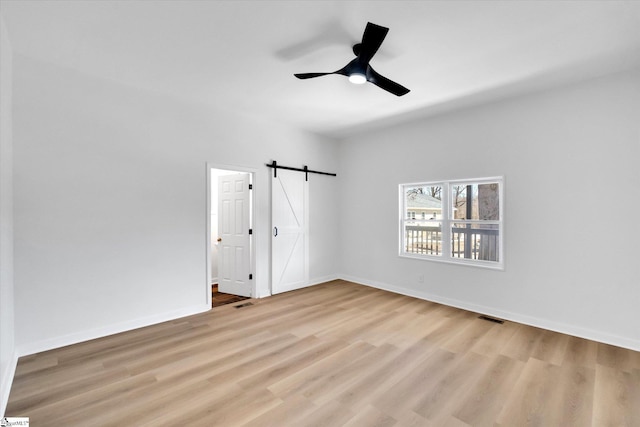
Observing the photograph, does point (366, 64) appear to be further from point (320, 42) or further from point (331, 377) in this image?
point (331, 377)

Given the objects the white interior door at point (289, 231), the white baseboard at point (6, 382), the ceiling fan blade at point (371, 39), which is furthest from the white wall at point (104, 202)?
the ceiling fan blade at point (371, 39)

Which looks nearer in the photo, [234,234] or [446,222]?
[446,222]

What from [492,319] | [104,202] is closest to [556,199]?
[492,319]

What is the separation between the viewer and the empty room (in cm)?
A: 228

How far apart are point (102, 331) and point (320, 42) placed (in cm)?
387

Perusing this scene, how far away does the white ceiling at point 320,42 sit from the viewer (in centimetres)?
223

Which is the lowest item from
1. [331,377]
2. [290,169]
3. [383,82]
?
[331,377]

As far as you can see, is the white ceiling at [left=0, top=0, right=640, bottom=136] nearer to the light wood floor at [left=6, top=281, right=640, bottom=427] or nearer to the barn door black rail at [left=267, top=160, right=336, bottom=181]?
the barn door black rail at [left=267, top=160, right=336, bottom=181]

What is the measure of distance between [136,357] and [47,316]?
108 cm

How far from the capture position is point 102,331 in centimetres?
338

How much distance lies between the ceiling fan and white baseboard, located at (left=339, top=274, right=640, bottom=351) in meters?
3.20

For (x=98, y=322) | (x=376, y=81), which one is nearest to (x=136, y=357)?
(x=98, y=322)

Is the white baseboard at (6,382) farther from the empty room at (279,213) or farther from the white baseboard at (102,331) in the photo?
the white baseboard at (102,331)

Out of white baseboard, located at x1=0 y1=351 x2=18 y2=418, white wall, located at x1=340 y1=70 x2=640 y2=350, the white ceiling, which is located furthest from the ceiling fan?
white baseboard, located at x1=0 y1=351 x2=18 y2=418
